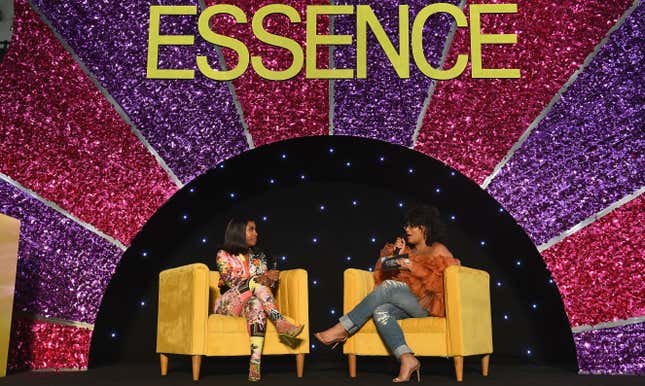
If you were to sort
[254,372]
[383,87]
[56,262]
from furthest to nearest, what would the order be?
1. [383,87]
2. [56,262]
3. [254,372]

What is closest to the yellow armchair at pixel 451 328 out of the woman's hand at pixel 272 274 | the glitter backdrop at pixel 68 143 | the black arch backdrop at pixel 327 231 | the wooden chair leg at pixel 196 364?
the woman's hand at pixel 272 274

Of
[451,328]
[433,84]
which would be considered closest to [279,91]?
[433,84]

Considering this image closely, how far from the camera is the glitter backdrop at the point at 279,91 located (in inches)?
167

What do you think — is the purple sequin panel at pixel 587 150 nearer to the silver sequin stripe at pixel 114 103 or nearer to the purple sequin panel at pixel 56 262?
the silver sequin stripe at pixel 114 103

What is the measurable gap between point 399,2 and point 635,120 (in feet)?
5.23

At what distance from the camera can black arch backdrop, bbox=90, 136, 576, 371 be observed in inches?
169

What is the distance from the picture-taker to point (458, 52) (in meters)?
4.29

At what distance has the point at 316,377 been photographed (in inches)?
145

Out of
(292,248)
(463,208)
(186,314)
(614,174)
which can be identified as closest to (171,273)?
(186,314)

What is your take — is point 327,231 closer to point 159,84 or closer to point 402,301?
point 402,301

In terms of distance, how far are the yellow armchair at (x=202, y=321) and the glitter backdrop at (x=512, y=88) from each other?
4.02 feet

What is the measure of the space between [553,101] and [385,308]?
5.48 ft

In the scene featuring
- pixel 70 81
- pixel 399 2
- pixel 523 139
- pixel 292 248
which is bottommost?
pixel 292 248

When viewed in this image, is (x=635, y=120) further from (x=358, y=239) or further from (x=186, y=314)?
(x=186, y=314)
